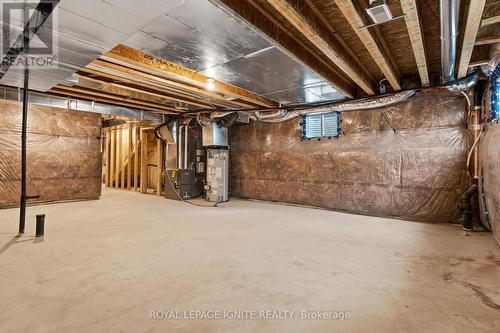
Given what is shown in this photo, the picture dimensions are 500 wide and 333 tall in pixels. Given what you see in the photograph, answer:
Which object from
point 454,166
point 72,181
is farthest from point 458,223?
point 72,181

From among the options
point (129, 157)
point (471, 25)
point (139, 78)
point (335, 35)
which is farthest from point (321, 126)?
point (129, 157)


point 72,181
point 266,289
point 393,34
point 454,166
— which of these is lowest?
point 266,289

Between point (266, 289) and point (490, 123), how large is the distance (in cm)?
311

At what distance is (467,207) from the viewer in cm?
314

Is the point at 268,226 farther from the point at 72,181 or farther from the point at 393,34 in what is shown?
the point at 72,181

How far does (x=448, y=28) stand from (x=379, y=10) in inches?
24.9

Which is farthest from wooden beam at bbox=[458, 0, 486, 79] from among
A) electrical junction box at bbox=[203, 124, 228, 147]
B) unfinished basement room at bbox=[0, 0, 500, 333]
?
electrical junction box at bbox=[203, 124, 228, 147]

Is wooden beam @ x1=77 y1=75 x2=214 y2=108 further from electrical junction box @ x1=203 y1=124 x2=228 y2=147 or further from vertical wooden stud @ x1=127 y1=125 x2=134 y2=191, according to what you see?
vertical wooden stud @ x1=127 y1=125 x2=134 y2=191

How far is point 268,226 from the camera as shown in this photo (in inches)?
132

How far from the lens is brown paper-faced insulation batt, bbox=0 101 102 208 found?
4.30 meters

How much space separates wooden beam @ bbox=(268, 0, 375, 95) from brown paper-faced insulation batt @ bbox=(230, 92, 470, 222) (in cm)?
114

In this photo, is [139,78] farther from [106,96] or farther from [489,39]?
[489,39]

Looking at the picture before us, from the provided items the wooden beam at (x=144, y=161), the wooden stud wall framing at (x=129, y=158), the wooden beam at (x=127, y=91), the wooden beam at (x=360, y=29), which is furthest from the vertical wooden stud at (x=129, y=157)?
the wooden beam at (x=360, y=29)

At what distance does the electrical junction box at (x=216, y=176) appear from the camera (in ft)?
17.5
